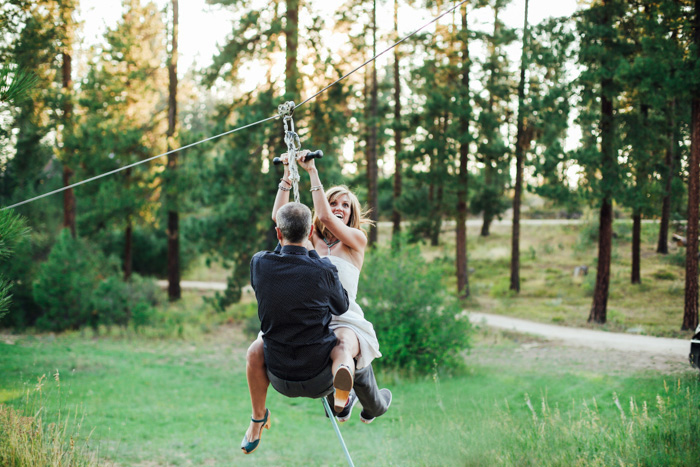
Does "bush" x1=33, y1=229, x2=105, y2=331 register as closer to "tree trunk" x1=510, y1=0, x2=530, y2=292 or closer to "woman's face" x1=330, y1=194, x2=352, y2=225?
"woman's face" x1=330, y1=194, x2=352, y2=225

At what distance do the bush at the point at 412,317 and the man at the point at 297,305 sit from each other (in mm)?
7740

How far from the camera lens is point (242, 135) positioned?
15.7 meters

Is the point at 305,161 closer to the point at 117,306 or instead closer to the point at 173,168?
the point at 117,306

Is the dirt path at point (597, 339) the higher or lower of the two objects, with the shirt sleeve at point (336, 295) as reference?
lower

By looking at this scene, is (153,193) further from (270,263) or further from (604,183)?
(270,263)

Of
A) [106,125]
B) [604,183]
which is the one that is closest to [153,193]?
[106,125]

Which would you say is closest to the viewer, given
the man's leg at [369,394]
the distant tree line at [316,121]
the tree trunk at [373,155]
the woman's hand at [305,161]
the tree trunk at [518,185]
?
the woman's hand at [305,161]

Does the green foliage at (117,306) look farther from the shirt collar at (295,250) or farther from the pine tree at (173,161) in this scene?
the shirt collar at (295,250)

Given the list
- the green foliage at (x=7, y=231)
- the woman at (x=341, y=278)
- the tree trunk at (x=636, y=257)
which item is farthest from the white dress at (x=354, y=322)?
the tree trunk at (x=636, y=257)

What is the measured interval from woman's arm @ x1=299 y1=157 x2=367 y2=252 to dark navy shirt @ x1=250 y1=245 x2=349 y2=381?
0.37 metres

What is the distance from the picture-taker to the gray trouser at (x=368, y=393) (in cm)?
401

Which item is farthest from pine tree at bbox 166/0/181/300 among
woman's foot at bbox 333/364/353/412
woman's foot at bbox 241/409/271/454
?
woman's foot at bbox 333/364/353/412

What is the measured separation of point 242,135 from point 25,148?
659 centimetres

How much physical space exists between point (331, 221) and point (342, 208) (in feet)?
1.16
